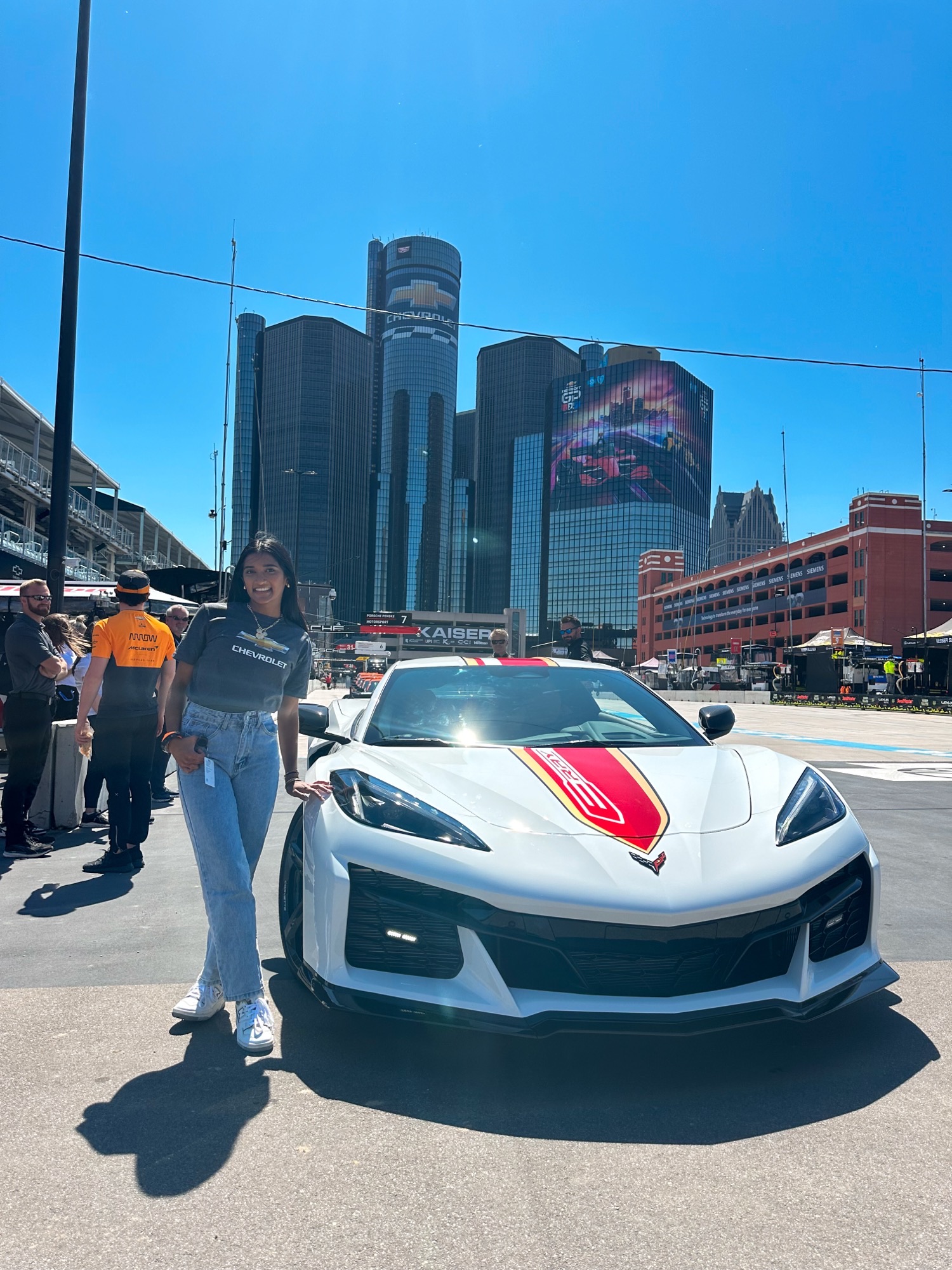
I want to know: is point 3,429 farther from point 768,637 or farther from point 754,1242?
point 768,637

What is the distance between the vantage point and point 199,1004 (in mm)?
3068

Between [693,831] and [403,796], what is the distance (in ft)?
3.10

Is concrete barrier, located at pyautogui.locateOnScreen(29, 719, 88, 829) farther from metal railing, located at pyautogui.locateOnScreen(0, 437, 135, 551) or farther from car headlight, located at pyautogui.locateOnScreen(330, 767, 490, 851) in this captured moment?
metal railing, located at pyautogui.locateOnScreen(0, 437, 135, 551)

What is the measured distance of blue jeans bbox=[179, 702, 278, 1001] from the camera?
114 inches

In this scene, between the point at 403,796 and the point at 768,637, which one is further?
the point at 768,637

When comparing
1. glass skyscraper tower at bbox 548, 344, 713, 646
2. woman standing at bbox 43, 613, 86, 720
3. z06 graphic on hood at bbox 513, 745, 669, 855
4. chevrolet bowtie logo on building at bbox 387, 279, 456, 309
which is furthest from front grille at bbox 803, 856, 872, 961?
chevrolet bowtie logo on building at bbox 387, 279, 456, 309

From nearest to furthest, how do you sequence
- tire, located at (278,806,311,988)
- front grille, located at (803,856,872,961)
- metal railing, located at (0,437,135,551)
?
front grille, located at (803,856,872,961) < tire, located at (278,806,311,988) < metal railing, located at (0,437,135,551)

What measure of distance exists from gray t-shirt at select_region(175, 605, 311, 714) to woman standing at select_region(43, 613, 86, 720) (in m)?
3.27

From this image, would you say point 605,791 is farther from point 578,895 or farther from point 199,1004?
point 199,1004

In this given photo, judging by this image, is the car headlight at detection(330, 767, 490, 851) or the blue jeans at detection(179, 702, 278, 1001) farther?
the blue jeans at detection(179, 702, 278, 1001)

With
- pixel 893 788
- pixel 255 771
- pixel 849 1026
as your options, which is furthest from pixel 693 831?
pixel 893 788

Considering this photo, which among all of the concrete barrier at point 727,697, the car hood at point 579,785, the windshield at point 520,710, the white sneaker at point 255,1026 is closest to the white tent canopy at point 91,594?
the windshield at point 520,710

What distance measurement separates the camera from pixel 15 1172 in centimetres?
209

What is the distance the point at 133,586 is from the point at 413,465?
142600 mm
